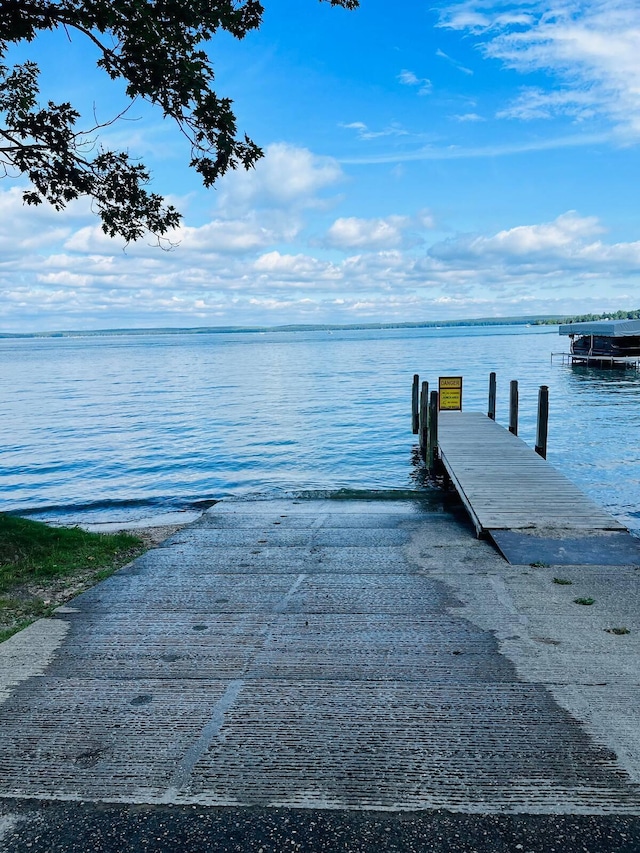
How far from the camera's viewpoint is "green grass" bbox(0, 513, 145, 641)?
616cm

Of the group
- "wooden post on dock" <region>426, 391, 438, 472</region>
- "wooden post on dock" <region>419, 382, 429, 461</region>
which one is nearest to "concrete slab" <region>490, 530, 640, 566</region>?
"wooden post on dock" <region>426, 391, 438, 472</region>

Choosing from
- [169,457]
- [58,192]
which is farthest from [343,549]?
[169,457]

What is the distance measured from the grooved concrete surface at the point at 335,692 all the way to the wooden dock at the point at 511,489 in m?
2.05

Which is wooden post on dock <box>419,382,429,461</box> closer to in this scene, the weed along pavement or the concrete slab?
the concrete slab

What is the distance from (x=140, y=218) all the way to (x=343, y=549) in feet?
17.8

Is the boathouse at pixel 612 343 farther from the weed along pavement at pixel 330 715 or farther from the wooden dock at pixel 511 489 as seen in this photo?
the weed along pavement at pixel 330 715

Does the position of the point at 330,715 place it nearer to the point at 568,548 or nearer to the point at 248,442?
the point at 568,548

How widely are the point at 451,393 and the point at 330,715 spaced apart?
20196mm

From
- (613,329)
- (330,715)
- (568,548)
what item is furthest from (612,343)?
(330,715)

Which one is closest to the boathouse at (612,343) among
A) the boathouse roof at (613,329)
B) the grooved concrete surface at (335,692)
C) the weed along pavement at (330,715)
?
the boathouse roof at (613,329)

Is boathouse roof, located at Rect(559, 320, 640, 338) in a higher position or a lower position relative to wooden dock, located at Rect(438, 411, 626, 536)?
higher

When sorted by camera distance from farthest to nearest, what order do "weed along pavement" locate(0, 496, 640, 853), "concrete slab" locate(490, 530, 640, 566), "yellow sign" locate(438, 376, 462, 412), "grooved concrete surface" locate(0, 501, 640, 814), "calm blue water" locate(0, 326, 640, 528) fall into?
"yellow sign" locate(438, 376, 462, 412) < "calm blue water" locate(0, 326, 640, 528) < "concrete slab" locate(490, 530, 640, 566) < "grooved concrete surface" locate(0, 501, 640, 814) < "weed along pavement" locate(0, 496, 640, 853)

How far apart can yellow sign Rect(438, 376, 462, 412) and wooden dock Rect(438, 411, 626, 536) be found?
587 centimetres

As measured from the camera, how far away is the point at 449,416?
70.9 ft
